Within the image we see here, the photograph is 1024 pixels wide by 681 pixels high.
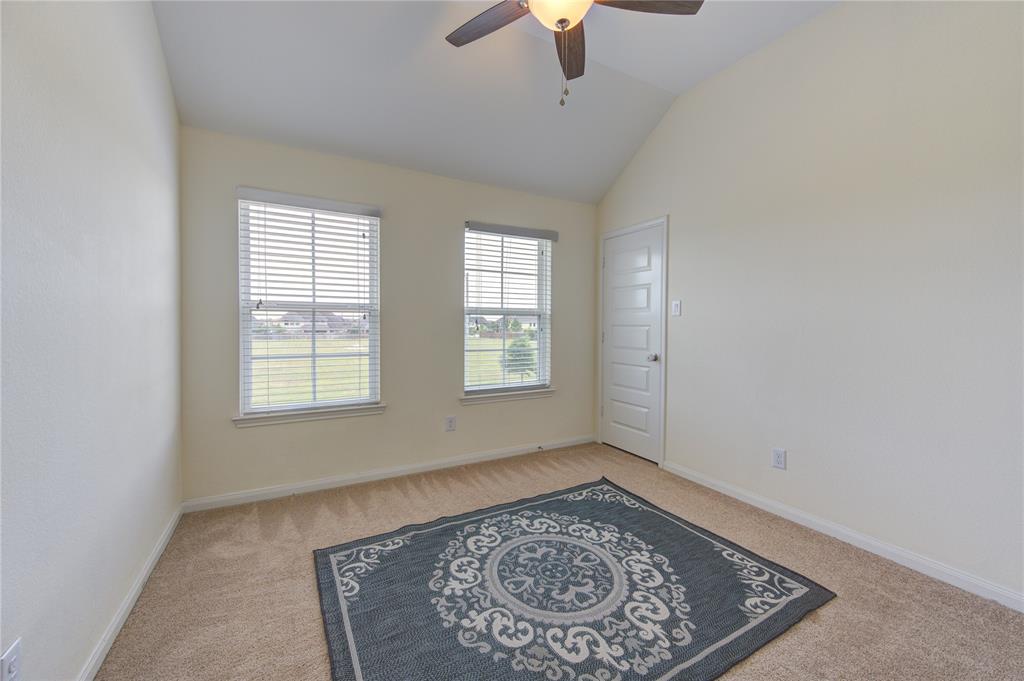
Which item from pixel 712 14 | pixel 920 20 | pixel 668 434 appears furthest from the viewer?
pixel 668 434

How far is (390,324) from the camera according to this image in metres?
3.16

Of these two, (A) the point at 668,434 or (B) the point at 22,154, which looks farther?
(A) the point at 668,434

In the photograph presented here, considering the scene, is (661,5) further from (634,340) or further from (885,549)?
(885,549)

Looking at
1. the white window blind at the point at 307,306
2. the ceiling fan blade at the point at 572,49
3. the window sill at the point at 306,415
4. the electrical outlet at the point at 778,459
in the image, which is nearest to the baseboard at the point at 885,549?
the electrical outlet at the point at 778,459

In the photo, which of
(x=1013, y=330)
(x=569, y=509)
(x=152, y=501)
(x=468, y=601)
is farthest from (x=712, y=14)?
(x=152, y=501)

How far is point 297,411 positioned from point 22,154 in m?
2.06

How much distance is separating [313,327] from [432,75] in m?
1.88

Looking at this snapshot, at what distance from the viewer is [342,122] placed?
107 inches

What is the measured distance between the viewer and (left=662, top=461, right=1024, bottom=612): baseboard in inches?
71.2

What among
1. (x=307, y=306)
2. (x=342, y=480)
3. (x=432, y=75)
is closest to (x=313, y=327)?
(x=307, y=306)

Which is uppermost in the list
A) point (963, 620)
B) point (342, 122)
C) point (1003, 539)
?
point (342, 122)

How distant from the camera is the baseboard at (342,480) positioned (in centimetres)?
264

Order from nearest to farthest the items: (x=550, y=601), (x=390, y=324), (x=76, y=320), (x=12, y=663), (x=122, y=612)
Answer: (x=12, y=663)
(x=76, y=320)
(x=122, y=612)
(x=550, y=601)
(x=390, y=324)

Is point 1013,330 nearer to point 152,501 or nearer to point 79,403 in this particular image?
point 79,403
